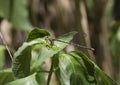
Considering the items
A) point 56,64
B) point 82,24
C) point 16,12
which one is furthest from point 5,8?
point 56,64

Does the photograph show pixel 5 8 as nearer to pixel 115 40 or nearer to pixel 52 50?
pixel 115 40

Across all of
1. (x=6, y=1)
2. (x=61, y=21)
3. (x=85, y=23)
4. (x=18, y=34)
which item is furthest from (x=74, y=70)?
(x=18, y=34)

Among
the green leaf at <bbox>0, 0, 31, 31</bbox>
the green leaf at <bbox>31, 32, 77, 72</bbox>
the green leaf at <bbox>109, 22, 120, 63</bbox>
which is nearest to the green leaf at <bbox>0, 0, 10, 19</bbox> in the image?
the green leaf at <bbox>0, 0, 31, 31</bbox>

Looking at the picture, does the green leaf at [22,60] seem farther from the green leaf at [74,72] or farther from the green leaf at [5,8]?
the green leaf at [5,8]

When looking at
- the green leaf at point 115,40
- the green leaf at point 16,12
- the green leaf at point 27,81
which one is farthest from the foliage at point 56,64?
the green leaf at point 16,12

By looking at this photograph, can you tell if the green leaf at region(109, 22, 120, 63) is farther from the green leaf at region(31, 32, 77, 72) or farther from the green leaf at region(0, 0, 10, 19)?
the green leaf at region(31, 32, 77, 72)
